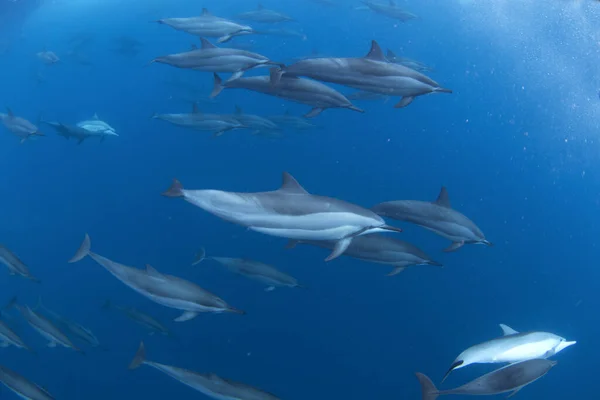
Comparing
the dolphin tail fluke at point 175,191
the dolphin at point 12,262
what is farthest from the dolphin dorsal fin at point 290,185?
the dolphin at point 12,262

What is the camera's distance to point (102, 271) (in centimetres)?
1108

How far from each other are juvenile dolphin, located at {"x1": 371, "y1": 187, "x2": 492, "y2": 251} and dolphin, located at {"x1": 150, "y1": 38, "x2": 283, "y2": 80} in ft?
6.35

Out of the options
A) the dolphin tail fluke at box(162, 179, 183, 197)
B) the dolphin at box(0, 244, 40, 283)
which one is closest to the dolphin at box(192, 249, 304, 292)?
the dolphin at box(0, 244, 40, 283)

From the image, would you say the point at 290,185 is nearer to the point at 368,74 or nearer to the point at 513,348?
the point at 368,74

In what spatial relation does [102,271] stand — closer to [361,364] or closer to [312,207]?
[361,364]

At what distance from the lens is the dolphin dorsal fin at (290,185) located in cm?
313

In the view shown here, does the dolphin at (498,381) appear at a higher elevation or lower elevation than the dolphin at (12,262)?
higher

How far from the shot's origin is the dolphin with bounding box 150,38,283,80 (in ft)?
15.8

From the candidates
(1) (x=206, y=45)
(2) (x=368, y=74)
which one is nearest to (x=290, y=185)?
(2) (x=368, y=74)

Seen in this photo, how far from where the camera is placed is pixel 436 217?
14.6ft

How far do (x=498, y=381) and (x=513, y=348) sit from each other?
0.58 m

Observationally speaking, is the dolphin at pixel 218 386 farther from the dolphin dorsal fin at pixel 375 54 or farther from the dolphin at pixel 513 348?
the dolphin dorsal fin at pixel 375 54

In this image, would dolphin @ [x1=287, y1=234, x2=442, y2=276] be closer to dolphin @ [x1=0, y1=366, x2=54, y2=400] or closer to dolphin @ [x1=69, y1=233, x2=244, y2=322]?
dolphin @ [x1=69, y1=233, x2=244, y2=322]

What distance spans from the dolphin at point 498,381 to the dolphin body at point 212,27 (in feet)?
14.4
